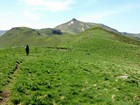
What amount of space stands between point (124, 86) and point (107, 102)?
5.72 metres

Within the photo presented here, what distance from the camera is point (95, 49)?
7594cm

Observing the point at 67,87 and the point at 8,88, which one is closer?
the point at 8,88

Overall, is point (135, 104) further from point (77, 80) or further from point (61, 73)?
point (61, 73)

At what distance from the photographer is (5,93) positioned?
24.1m

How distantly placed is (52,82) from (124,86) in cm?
741

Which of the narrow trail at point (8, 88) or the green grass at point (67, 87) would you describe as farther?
the green grass at point (67, 87)

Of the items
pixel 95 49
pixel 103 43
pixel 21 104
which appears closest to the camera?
pixel 21 104

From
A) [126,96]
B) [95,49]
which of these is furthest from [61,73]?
[95,49]

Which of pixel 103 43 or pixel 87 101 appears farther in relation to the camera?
pixel 103 43

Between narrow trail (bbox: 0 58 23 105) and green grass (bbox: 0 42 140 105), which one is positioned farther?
green grass (bbox: 0 42 140 105)

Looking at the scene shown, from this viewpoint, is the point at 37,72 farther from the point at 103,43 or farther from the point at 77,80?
the point at 103,43

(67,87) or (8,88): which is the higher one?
(8,88)

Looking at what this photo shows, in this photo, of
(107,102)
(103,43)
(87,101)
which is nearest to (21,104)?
(87,101)

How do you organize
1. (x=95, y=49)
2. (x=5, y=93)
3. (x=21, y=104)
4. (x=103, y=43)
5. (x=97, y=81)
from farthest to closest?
(x=103, y=43) < (x=95, y=49) < (x=97, y=81) < (x=5, y=93) < (x=21, y=104)
